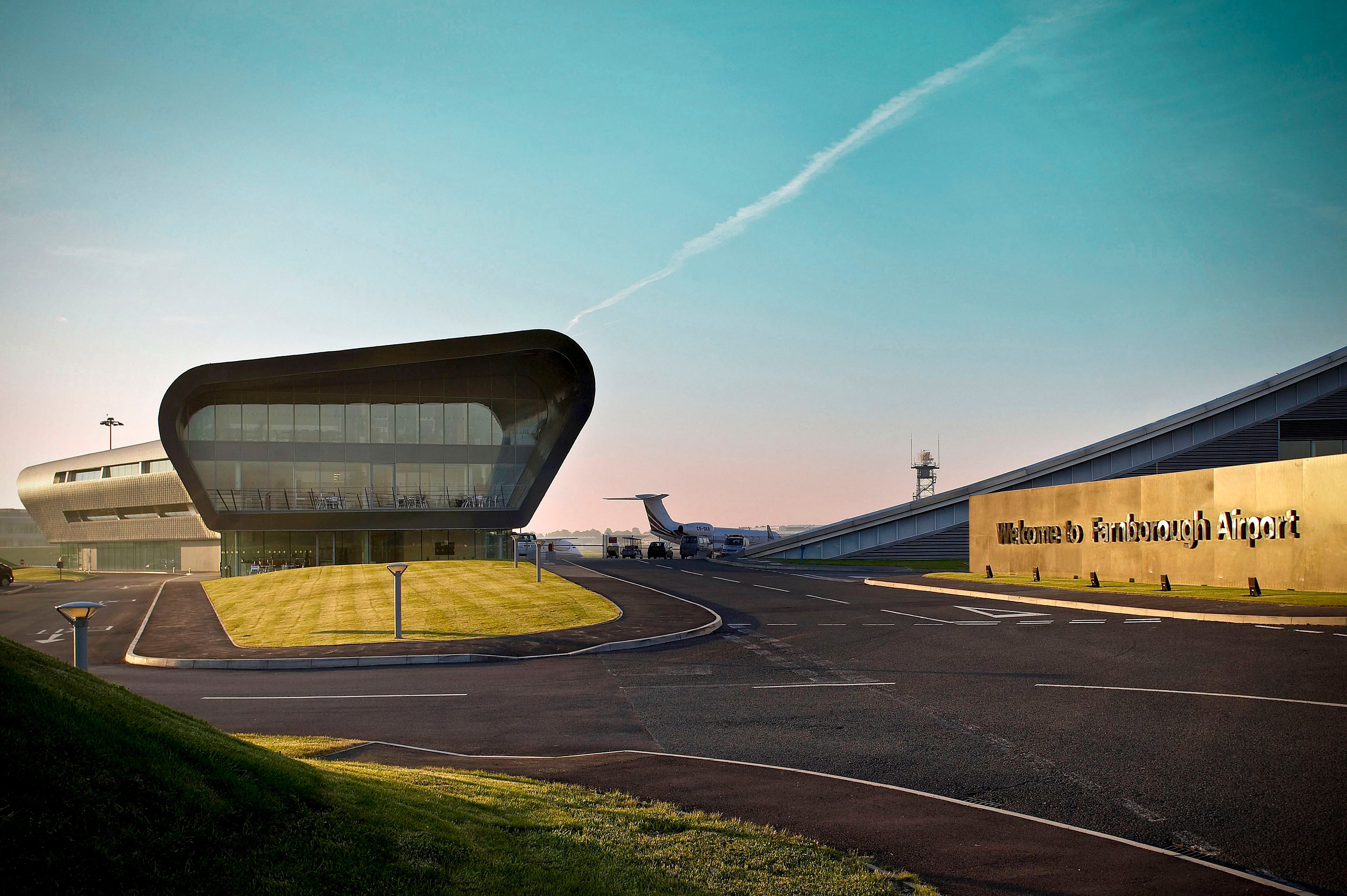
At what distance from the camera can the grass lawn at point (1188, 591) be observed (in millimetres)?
20781

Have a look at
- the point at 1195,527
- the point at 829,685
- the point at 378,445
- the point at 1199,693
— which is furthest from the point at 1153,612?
the point at 378,445

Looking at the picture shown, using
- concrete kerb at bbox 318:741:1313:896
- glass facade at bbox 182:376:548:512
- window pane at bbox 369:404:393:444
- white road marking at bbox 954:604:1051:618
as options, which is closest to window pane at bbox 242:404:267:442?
glass facade at bbox 182:376:548:512

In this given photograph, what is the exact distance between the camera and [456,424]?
169 ft

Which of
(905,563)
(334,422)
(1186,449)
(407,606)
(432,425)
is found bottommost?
(905,563)

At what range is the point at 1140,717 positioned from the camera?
33.0ft

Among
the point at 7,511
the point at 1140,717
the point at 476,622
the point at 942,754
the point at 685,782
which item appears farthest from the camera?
the point at 7,511

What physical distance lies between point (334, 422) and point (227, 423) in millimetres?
5903

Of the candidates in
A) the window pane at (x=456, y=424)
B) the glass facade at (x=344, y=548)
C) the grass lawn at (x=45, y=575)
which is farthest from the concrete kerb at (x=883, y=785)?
the grass lawn at (x=45, y=575)

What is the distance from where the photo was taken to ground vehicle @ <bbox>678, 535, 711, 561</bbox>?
79.4 m

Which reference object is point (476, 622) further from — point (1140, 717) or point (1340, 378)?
point (1340, 378)

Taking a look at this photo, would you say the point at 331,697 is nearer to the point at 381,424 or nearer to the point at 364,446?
the point at 364,446

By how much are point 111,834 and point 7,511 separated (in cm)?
20479

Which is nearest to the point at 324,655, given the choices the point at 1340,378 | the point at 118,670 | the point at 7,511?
the point at 118,670

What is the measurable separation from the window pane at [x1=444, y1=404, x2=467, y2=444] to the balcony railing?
3104mm
